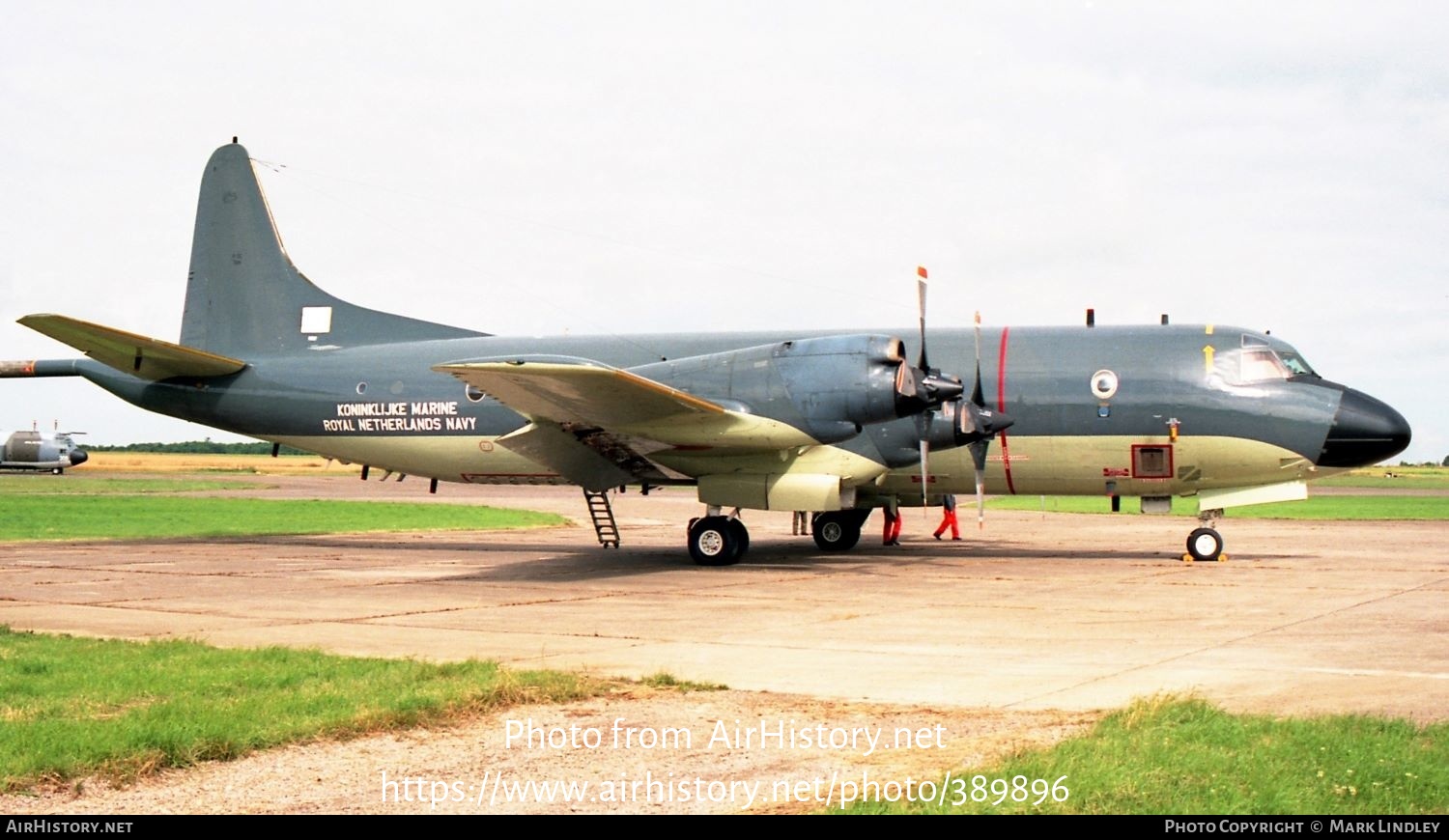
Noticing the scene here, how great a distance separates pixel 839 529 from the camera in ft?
83.3

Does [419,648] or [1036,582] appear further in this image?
[1036,582]

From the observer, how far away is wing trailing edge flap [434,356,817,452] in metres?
18.5

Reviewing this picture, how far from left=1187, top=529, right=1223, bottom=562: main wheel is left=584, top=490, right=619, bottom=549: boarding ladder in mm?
9860

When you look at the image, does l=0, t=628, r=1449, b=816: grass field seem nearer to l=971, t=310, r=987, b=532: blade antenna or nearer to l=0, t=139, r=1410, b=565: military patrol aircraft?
l=0, t=139, r=1410, b=565: military patrol aircraft

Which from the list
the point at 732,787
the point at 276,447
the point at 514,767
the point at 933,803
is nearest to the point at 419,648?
the point at 514,767

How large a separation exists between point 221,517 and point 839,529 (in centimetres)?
2003

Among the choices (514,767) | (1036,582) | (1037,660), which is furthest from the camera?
(1036,582)

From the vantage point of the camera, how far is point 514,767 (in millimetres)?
7281

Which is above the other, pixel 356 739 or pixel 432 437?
pixel 432 437

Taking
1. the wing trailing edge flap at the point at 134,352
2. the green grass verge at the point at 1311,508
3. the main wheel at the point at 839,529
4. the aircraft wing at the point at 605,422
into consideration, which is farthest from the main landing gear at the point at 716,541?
the green grass verge at the point at 1311,508

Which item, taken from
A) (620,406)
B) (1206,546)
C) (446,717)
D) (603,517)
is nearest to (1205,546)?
(1206,546)

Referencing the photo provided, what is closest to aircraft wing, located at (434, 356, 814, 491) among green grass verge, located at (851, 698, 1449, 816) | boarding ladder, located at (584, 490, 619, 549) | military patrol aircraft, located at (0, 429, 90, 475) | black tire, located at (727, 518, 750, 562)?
boarding ladder, located at (584, 490, 619, 549)

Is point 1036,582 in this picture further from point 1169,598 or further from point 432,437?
point 432,437

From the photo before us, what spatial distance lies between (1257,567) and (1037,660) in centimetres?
1116
